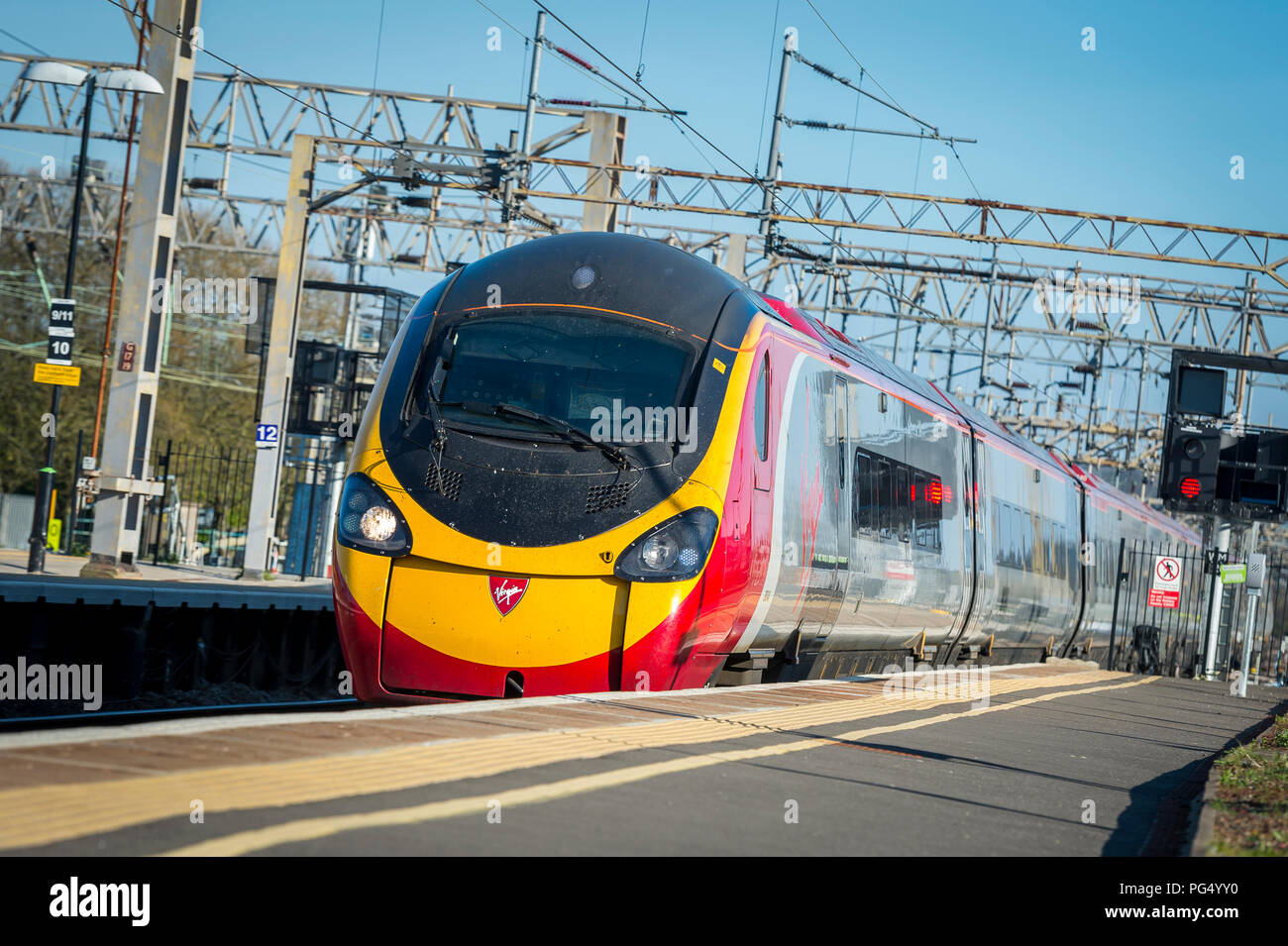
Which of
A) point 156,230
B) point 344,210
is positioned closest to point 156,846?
point 156,230

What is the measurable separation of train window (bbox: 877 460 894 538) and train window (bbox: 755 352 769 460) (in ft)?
11.8

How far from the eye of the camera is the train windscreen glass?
1013 centimetres

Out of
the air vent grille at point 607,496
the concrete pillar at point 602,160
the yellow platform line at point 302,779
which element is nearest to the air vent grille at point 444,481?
the air vent grille at point 607,496

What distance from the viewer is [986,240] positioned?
31.7m

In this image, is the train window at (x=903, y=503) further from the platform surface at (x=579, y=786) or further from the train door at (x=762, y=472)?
the platform surface at (x=579, y=786)

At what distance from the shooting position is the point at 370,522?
31.8 feet

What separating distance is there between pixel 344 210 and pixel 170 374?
13401mm

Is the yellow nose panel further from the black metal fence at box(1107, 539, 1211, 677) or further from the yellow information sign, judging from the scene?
the black metal fence at box(1107, 539, 1211, 677)

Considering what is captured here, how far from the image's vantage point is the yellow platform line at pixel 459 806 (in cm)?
397

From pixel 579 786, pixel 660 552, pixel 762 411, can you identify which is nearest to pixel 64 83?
pixel 762 411

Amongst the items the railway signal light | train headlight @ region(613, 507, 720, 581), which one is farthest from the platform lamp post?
the railway signal light

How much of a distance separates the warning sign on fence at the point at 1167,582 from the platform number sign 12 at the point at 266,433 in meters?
16.3

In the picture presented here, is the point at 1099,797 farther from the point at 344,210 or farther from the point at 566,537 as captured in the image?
the point at 344,210

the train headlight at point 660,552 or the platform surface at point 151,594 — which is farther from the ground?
the train headlight at point 660,552
